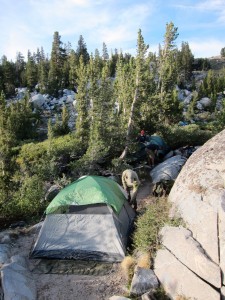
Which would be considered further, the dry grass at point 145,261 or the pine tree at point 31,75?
the pine tree at point 31,75

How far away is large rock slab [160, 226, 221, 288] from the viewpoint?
7.37 meters

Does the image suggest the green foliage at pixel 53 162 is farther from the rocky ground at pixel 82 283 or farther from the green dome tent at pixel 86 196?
the rocky ground at pixel 82 283

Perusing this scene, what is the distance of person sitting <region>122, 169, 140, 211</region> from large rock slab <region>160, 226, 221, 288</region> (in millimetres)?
3309

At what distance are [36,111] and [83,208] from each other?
60710 mm

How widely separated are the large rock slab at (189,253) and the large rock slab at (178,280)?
13 centimetres

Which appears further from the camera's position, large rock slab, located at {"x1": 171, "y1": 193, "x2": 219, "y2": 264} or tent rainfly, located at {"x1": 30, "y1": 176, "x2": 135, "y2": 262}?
tent rainfly, located at {"x1": 30, "y1": 176, "x2": 135, "y2": 262}

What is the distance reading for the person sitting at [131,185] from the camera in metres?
12.5

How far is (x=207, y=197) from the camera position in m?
9.20

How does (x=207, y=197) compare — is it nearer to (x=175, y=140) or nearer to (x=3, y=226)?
(x=3, y=226)

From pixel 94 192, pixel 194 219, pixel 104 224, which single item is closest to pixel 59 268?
pixel 104 224

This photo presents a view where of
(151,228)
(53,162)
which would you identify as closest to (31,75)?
(53,162)

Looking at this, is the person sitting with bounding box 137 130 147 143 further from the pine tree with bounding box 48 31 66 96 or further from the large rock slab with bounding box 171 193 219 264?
the pine tree with bounding box 48 31 66 96

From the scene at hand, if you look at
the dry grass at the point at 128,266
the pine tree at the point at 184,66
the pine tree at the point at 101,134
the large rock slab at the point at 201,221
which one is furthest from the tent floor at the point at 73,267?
the pine tree at the point at 184,66

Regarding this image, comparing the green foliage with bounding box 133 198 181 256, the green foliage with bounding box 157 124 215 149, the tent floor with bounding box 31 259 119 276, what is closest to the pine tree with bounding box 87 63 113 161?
the green foliage with bounding box 157 124 215 149
